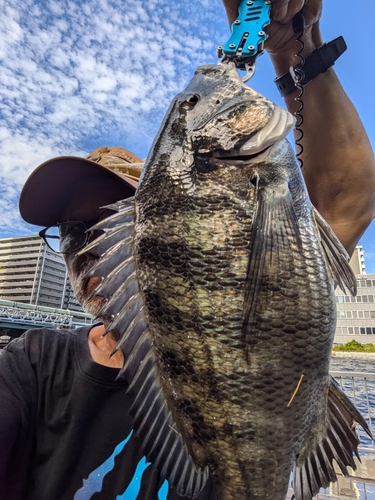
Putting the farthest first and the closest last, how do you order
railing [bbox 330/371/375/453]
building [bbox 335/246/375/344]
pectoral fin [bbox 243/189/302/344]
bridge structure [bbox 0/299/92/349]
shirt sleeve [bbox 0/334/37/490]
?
building [bbox 335/246/375/344] → bridge structure [bbox 0/299/92/349] → railing [bbox 330/371/375/453] → shirt sleeve [bbox 0/334/37/490] → pectoral fin [bbox 243/189/302/344]

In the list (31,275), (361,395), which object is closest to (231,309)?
(361,395)

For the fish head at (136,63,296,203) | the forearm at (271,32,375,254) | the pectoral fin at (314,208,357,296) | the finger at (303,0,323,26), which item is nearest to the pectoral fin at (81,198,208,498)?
the fish head at (136,63,296,203)

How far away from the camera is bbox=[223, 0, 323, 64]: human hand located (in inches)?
59.1

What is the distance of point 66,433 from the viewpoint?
4.97ft

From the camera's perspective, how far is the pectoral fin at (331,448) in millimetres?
1226

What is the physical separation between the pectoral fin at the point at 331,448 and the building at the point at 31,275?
100 m

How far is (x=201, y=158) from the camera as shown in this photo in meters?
1.25

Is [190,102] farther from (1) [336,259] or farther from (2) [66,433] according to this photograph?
(2) [66,433]

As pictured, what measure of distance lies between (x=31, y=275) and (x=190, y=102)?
107508 millimetres

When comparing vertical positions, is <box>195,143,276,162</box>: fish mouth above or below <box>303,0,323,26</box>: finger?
below

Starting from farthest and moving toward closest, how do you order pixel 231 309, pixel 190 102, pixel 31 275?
pixel 31 275, pixel 190 102, pixel 231 309

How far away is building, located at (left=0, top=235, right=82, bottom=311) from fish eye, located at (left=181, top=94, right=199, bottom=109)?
100m

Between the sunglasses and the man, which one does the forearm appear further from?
the sunglasses

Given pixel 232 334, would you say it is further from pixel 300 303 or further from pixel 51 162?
pixel 51 162
